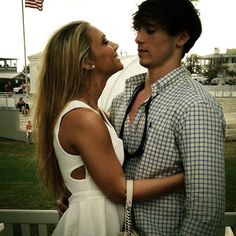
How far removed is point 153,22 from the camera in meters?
1.95

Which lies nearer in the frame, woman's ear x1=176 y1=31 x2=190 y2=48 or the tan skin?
the tan skin

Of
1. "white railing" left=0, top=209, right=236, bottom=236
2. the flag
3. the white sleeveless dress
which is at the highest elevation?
the flag

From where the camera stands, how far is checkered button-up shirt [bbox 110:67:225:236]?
5.19ft

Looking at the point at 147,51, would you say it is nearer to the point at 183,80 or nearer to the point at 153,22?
the point at 153,22

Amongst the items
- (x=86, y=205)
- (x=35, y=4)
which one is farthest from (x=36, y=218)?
(x=35, y=4)

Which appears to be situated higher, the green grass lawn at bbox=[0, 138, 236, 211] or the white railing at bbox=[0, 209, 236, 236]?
the white railing at bbox=[0, 209, 236, 236]

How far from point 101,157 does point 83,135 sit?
0.14m

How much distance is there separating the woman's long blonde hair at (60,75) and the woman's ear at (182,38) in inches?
19.9

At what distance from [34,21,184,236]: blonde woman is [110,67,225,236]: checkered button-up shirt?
8 cm

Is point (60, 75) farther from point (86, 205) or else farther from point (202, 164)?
point (202, 164)

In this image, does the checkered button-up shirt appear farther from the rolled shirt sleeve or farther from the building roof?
the building roof

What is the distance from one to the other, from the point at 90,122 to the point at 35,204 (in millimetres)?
6462

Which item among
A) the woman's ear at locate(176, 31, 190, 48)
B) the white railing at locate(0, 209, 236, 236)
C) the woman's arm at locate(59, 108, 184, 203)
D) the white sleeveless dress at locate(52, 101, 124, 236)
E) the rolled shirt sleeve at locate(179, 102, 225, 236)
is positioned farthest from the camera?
the white railing at locate(0, 209, 236, 236)

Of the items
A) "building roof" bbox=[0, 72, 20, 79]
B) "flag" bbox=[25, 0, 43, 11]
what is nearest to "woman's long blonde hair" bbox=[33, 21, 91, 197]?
"flag" bbox=[25, 0, 43, 11]
